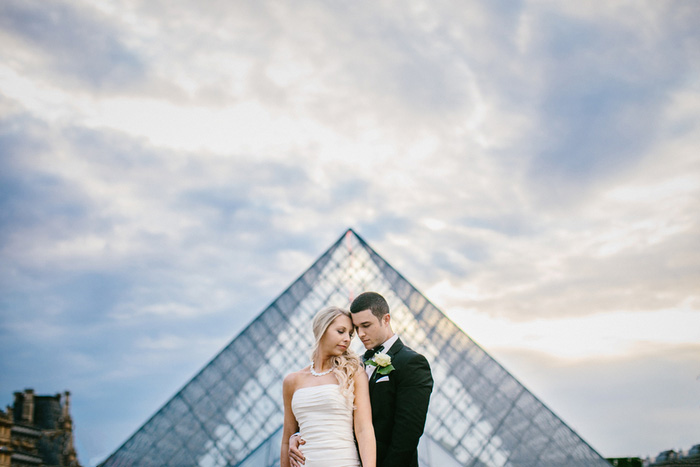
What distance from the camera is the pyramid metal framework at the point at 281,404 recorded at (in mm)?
13539

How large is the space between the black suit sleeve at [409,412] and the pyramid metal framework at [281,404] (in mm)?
9636

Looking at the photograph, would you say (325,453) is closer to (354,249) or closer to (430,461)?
(430,461)

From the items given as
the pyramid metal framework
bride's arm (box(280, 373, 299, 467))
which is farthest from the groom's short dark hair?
the pyramid metal framework

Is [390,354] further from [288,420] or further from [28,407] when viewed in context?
[28,407]

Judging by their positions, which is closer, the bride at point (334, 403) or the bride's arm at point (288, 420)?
the bride at point (334, 403)

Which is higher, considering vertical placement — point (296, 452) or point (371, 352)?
point (371, 352)

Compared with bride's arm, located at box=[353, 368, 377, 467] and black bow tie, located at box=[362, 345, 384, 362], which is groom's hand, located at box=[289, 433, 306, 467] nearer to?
bride's arm, located at box=[353, 368, 377, 467]

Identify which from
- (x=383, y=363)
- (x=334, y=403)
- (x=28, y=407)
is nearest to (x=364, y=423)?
(x=334, y=403)

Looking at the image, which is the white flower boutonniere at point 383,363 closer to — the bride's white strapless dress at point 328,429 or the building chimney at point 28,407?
the bride's white strapless dress at point 328,429

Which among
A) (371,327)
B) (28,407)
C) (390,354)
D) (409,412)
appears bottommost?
(409,412)

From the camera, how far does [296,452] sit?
9.87 ft

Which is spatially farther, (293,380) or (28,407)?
(28,407)

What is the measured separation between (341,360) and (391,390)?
30cm

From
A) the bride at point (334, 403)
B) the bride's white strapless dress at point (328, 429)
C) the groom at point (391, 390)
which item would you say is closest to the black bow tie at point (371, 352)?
the groom at point (391, 390)
